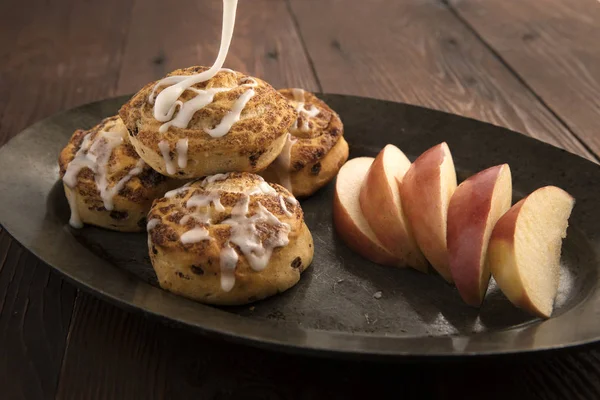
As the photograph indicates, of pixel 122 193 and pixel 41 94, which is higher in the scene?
pixel 122 193

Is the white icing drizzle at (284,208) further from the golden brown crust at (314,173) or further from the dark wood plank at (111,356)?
the dark wood plank at (111,356)

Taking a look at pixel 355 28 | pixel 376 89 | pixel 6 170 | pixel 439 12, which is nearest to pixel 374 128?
pixel 376 89

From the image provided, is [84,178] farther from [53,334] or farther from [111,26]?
[111,26]

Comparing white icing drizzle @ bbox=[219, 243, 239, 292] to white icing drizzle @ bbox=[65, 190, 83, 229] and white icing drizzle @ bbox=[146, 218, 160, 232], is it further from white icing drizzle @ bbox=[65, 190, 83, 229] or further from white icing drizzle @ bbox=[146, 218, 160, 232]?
white icing drizzle @ bbox=[65, 190, 83, 229]

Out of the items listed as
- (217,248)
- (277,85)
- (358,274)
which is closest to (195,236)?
(217,248)

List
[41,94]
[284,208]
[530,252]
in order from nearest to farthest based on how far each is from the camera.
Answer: [530,252]
[284,208]
[41,94]

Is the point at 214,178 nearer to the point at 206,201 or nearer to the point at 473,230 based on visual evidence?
the point at 206,201

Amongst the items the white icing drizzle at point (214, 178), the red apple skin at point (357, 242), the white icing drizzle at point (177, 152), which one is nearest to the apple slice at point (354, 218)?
the red apple skin at point (357, 242)

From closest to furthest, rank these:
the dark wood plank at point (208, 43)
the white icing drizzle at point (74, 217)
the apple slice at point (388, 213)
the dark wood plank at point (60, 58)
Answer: the apple slice at point (388, 213) < the white icing drizzle at point (74, 217) < the dark wood plank at point (60, 58) < the dark wood plank at point (208, 43)
